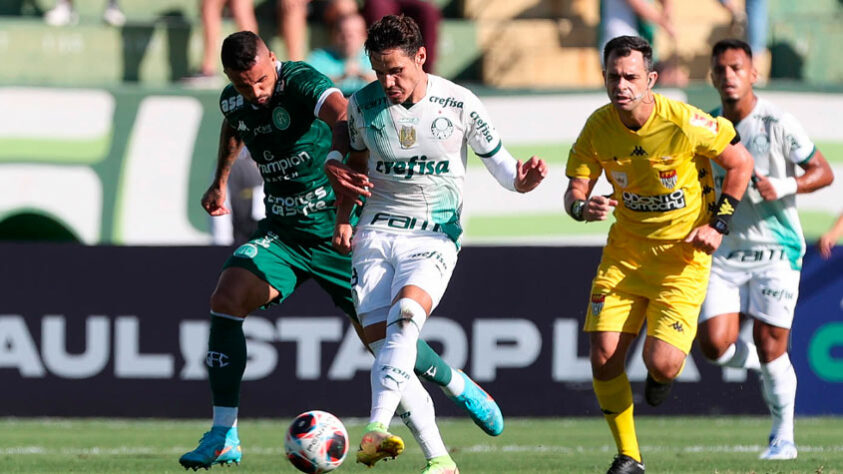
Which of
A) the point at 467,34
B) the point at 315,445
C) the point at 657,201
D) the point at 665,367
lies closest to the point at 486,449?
the point at 665,367

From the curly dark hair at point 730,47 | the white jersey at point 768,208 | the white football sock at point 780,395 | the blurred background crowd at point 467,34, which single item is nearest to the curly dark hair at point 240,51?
the curly dark hair at point 730,47

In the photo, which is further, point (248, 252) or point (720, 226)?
point (248, 252)

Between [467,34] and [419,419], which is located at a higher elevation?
[467,34]

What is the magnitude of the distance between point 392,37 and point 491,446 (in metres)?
3.40

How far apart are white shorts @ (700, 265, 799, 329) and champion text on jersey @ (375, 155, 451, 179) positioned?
8.19 feet

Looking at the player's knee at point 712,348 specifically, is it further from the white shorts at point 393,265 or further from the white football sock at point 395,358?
the white football sock at point 395,358

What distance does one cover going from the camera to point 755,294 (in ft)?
29.4

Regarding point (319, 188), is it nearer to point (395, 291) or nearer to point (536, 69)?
point (395, 291)

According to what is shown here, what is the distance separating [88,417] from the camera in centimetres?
1130

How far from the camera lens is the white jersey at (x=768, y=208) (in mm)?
8828

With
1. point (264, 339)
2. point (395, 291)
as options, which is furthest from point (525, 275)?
point (395, 291)

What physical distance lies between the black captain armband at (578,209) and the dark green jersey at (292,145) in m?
1.38

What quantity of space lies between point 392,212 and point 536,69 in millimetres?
7473

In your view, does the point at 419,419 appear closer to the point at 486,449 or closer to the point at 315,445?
the point at 315,445
